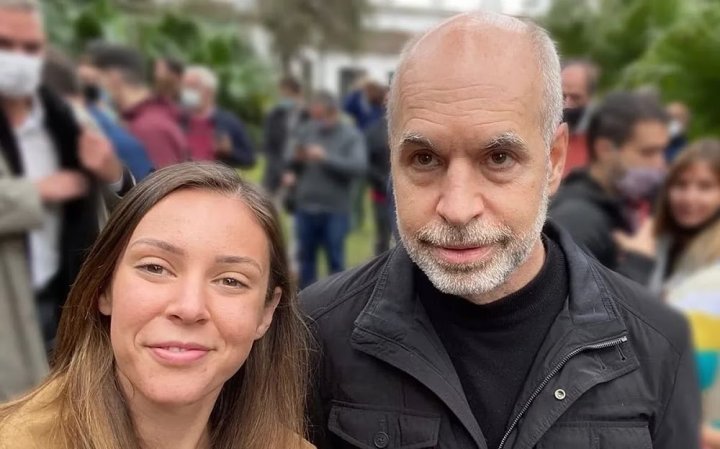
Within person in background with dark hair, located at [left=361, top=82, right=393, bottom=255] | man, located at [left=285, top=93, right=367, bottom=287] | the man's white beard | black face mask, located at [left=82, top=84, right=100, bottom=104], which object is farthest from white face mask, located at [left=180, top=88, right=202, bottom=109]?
the man's white beard

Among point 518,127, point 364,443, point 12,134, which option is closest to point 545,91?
point 518,127

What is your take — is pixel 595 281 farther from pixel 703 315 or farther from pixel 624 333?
pixel 703 315

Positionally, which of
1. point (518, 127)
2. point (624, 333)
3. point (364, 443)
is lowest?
point (364, 443)

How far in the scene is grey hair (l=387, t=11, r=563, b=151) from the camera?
2066mm

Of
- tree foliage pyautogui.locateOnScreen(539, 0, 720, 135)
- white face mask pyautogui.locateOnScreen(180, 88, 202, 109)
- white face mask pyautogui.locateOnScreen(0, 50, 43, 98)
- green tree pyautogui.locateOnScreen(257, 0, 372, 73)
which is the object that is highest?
green tree pyautogui.locateOnScreen(257, 0, 372, 73)

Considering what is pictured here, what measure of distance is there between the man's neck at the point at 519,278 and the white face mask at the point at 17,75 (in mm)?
2280

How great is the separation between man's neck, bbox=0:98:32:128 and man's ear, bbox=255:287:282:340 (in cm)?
197

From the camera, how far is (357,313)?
2260 mm

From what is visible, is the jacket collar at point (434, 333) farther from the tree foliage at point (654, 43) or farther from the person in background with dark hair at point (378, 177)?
the person in background with dark hair at point (378, 177)

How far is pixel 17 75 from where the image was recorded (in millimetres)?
3611

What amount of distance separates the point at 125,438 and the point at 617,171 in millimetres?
3117

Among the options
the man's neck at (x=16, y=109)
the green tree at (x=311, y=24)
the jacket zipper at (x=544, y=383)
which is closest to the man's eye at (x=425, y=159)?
the jacket zipper at (x=544, y=383)

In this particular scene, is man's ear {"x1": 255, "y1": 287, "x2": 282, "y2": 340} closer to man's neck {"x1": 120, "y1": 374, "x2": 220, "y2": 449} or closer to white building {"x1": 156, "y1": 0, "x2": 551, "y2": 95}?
man's neck {"x1": 120, "y1": 374, "x2": 220, "y2": 449}

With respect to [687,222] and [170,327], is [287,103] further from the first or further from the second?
[170,327]
